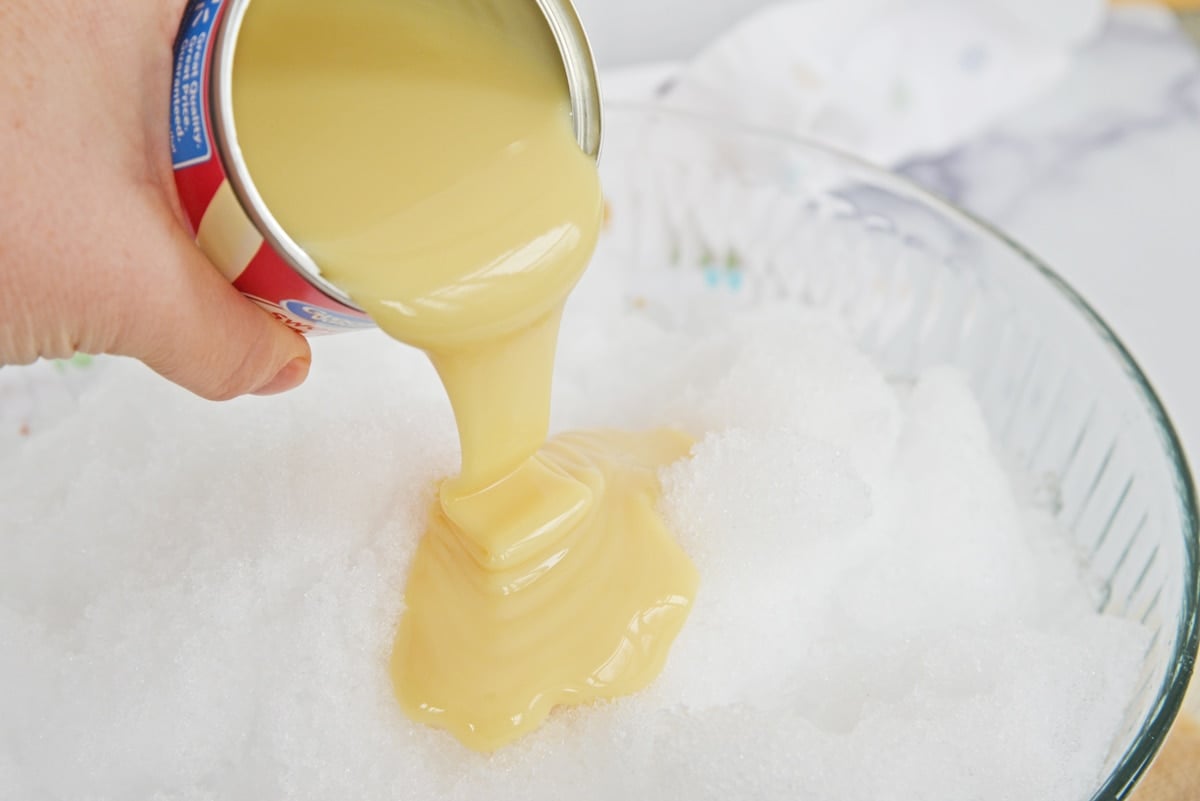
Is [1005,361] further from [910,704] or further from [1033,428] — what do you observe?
[910,704]

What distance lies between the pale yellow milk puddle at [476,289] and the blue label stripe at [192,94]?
0.05 meters

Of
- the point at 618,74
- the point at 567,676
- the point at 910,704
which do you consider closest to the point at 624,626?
the point at 567,676

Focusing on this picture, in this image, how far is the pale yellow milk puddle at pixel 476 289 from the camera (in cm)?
65

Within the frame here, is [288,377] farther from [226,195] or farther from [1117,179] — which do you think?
[1117,179]

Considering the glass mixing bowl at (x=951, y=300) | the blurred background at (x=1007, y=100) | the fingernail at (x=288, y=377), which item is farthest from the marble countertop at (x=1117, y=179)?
the fingernail at (x=288, y=377)

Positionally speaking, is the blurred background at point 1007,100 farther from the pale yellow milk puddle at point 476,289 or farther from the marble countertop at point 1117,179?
the pale yellow milk puddle at point 476,289

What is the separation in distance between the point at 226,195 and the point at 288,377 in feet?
0.54

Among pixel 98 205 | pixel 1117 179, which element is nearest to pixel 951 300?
pixel 1117 179

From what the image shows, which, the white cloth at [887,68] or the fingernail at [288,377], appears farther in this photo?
the white cloth at [887,68]

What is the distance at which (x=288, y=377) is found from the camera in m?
0.71

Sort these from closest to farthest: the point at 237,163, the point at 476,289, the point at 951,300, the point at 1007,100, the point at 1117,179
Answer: the point at 237,163 < the point at 476,289 < the point at 951,300 < the point at 1117,179 < the point at 1007,100

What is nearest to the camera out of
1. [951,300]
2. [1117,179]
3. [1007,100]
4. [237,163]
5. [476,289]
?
[237,163]

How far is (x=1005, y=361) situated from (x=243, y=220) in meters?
0.76

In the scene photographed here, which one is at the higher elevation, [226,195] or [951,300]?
[226,195]
